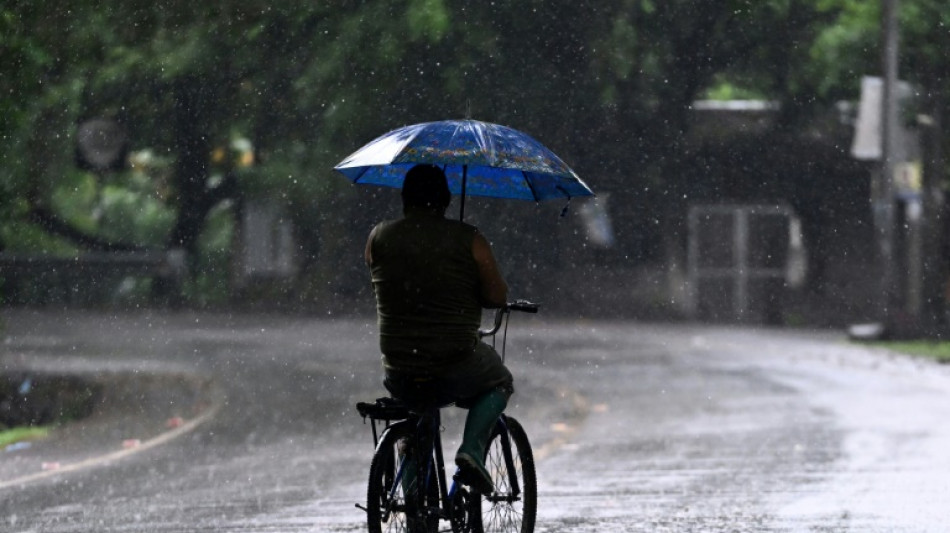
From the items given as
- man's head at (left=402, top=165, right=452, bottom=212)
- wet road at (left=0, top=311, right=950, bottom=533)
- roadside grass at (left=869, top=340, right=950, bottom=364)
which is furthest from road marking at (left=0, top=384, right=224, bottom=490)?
roadside grass at (left=869, top=340, right=950, bottom=364)

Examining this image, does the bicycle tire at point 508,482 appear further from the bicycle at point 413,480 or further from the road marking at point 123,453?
the road marking at point 123,453

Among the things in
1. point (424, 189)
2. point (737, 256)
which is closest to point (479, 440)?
point (424, 189)

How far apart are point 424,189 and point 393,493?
115 cm

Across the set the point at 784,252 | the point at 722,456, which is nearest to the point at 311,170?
the point at 784,252

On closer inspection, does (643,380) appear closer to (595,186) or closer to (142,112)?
(595,186)

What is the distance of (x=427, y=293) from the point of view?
22.7 ft

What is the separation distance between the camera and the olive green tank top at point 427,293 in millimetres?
6879

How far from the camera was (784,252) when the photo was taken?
36688 mm

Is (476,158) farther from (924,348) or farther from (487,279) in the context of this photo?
(924,348)

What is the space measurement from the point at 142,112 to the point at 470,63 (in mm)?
8078

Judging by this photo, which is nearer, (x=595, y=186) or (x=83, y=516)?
(x=83, y=516)

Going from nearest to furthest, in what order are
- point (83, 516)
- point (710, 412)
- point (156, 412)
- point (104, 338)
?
point (83, 516)
point (710, 412)
point (156, 412)
point (104, 338)

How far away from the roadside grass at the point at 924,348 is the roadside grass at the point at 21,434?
12.0 metres

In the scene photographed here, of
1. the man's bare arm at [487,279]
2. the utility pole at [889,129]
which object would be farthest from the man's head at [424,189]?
the utility pole at [889,129]
